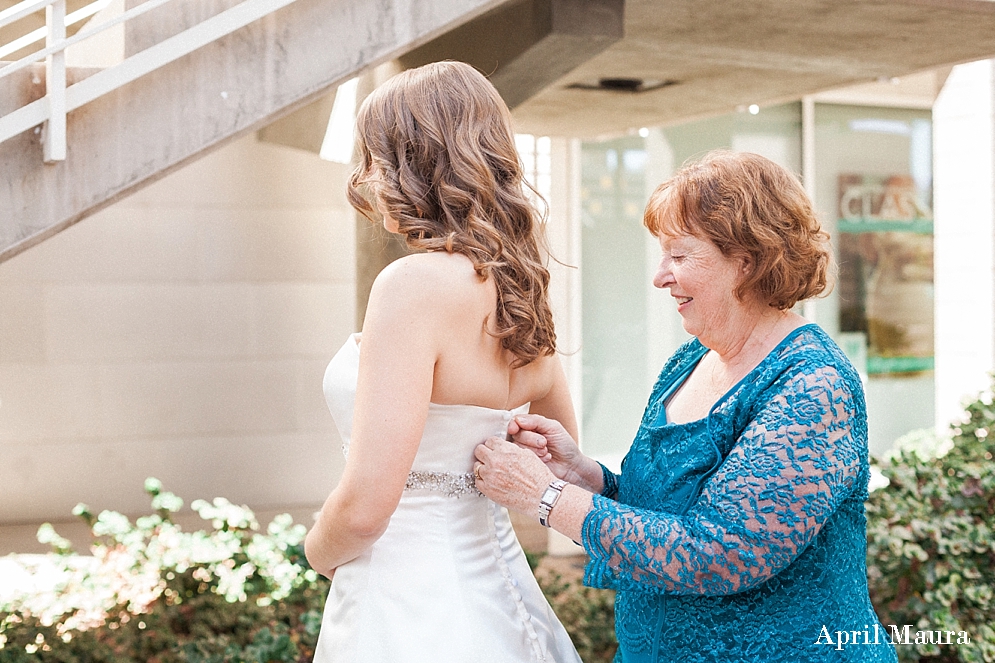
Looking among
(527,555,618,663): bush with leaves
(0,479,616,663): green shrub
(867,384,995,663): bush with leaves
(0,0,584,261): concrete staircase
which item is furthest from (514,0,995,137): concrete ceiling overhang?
(0,479,616,663): green shrub

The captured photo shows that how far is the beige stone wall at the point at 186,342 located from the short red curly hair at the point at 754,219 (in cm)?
575

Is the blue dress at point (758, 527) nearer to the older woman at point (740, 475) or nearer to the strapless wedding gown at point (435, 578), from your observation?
the older woman at point (740, 475)

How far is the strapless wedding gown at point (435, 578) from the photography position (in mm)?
2076

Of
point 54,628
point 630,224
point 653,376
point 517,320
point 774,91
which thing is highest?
point 774,91

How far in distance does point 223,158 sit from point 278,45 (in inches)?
192

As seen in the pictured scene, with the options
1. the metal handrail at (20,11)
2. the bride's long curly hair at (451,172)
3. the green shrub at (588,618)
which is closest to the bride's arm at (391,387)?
the bride's long curly hair at (451,172)

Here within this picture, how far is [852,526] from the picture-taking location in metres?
1.98

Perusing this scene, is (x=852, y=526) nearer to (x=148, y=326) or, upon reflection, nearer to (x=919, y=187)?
(x=148, y=326)

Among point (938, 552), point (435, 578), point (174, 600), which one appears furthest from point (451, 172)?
point (174, 600)

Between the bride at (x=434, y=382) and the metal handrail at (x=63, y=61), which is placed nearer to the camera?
the bride at (x=434, y=382)

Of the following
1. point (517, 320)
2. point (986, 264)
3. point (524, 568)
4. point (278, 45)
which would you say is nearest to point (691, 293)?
point (517, 320)

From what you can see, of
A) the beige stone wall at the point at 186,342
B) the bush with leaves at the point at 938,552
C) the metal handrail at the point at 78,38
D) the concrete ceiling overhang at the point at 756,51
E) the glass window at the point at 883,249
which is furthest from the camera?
the glass window at the point at 883,249

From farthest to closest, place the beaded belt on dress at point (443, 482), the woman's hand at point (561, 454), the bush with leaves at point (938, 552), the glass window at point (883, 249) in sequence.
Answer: the glass window at point (883, 249)
the bush with leaves at point (938, 552)
the woman's hand at point (561, 454)
the beaded belt on dress at point (443, 482)

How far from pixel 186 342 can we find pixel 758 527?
21.0ft
